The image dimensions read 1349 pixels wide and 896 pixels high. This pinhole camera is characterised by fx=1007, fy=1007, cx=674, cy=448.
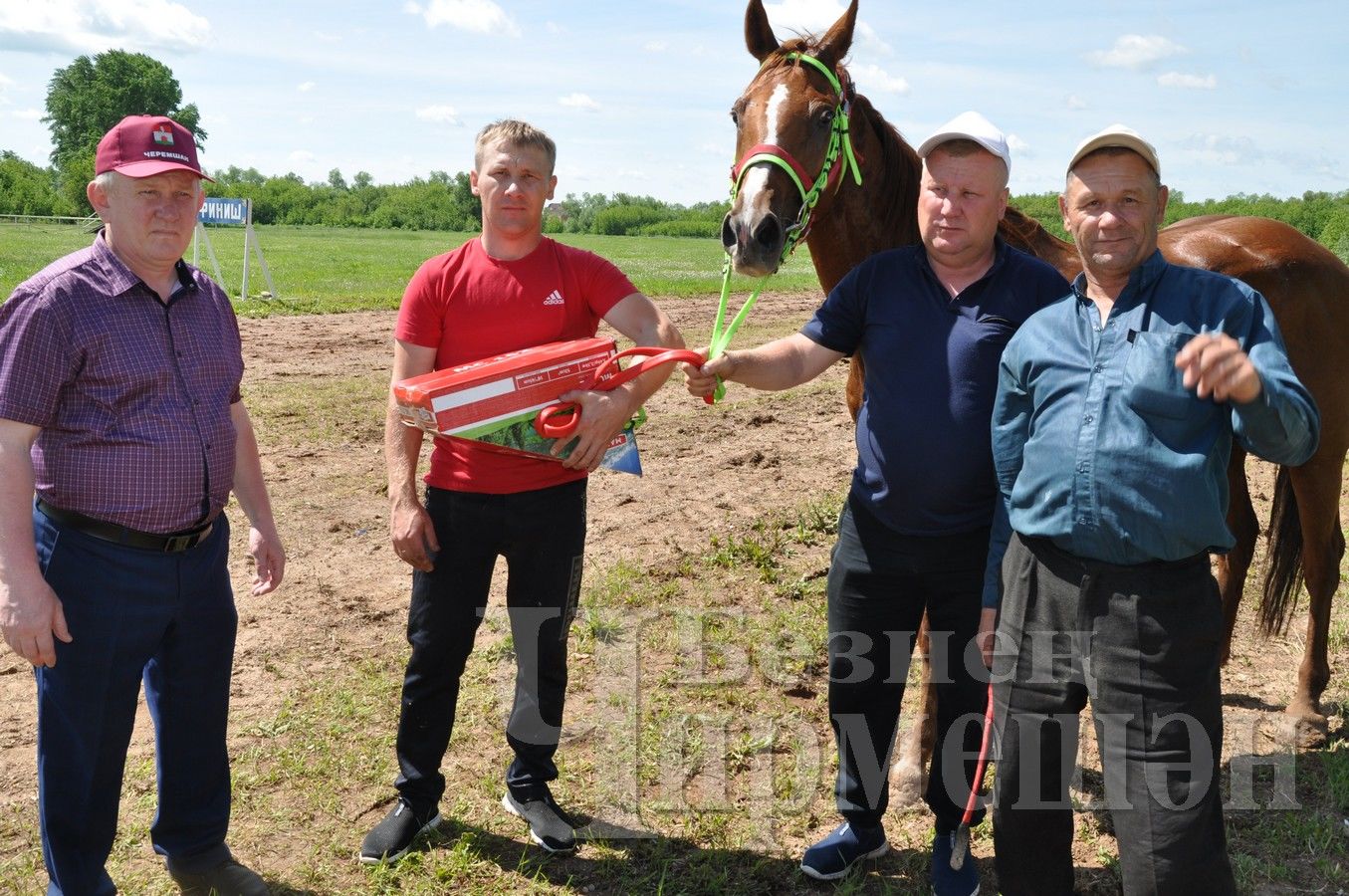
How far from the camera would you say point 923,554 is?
291 cm

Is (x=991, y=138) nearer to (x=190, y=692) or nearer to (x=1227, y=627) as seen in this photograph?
(x=190, y=692)

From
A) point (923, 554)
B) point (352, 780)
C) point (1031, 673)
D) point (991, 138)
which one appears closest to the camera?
point (1031, 673)

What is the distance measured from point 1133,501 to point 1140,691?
46 centimetres

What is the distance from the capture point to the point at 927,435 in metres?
2.79

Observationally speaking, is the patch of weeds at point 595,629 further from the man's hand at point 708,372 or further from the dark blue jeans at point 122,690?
the man's hand at point 708,372

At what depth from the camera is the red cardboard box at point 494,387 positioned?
9.42ft

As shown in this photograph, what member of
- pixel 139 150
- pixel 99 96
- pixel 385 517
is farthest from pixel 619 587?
pixel 99 96

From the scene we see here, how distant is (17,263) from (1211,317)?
2377cm

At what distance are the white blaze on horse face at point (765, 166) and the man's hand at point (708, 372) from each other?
0.72 metres

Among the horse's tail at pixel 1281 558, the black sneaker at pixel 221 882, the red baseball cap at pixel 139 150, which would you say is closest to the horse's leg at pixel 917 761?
the horse's tail at pixel 1281 558

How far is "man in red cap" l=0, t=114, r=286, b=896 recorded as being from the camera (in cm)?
255

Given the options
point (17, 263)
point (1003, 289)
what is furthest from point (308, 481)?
point (17, 263)

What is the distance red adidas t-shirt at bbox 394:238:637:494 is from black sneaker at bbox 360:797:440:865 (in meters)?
1.15

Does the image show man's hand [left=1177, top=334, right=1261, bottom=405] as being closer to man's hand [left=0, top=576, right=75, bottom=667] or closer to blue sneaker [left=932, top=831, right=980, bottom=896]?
blue sneaker [left=932, top=831, right=980, bottom=896]
